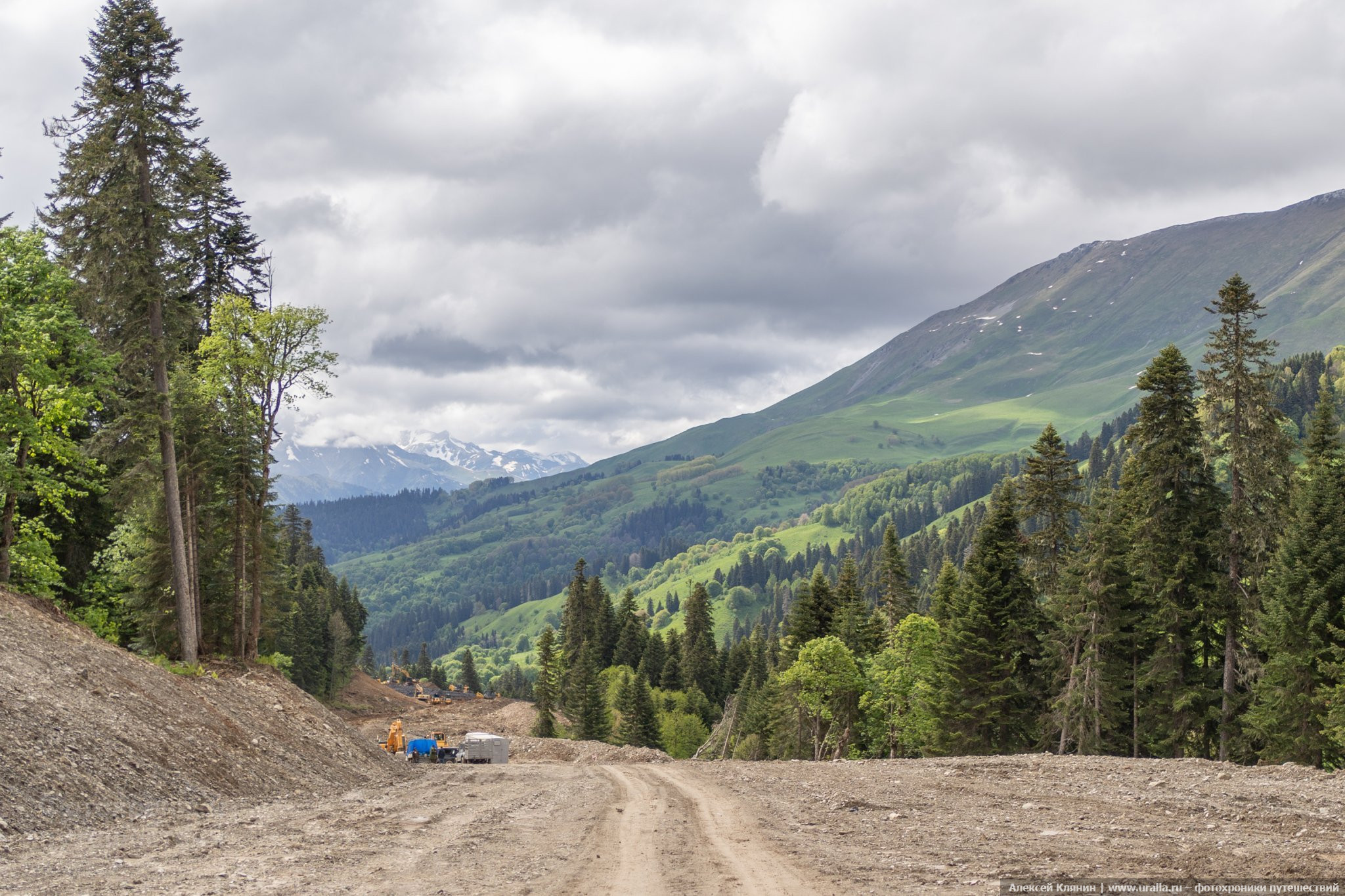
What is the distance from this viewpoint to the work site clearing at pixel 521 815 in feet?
42.2

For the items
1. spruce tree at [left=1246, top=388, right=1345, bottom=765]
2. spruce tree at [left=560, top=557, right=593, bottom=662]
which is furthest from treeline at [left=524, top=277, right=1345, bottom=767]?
spruce tree at [left=560, top=557, right=593, bottom=662]

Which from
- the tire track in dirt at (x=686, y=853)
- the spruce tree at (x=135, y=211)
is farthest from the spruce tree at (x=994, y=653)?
the spruce tree at (x=135, y=211)

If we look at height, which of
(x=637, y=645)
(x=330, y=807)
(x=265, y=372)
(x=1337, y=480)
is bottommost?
(x=637, y=645)

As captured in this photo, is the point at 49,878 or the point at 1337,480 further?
the point at 1337,480

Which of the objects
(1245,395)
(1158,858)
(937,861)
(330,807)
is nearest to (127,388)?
(330,807)

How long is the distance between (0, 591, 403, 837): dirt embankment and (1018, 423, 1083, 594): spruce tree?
31031 millimetres

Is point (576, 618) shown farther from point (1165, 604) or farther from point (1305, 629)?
point (1305, 629)

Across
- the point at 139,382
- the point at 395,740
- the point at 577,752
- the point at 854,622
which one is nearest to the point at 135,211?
the point at 139,382

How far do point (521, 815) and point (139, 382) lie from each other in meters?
21.1

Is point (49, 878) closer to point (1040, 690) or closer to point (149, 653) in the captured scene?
point (149, 653)

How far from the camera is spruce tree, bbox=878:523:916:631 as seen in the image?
63.8 metres

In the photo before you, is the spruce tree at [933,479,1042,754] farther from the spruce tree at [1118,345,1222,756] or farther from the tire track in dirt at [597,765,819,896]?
the tire track in dirt at [597,765,819,896]

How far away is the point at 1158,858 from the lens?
13141 millimetres

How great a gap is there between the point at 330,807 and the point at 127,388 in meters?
19.5
